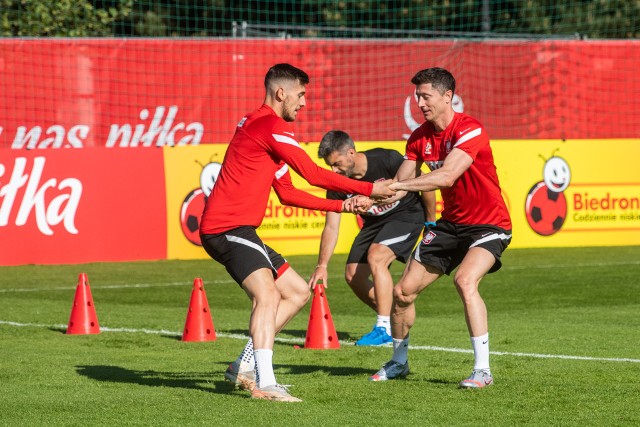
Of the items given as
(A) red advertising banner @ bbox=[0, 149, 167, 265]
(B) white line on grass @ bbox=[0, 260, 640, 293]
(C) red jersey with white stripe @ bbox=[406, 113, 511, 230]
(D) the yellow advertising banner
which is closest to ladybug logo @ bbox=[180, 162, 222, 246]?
(A) red advertising banner @ bbox=[0, 149, 167, 265]

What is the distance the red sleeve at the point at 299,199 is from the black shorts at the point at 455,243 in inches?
30.0

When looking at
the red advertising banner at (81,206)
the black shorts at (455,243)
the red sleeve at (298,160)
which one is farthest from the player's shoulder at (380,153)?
the red advertising banner at (81,206)

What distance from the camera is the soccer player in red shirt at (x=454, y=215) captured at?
9102mm

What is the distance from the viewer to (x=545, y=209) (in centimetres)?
2177

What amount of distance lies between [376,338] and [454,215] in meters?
2.68

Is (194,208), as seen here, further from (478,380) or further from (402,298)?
(478,380)

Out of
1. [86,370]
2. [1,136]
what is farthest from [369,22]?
[86,370]

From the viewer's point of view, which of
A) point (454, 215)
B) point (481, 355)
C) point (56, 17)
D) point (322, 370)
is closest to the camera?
point (481, 355)

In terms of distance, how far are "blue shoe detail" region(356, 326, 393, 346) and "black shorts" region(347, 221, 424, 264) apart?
0.96 meters

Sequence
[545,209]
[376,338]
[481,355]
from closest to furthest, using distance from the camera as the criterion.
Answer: [481,355]
[376,338]
[545,209]

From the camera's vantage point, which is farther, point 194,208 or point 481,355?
point 194,208

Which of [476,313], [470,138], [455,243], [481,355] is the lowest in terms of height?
[481,355]

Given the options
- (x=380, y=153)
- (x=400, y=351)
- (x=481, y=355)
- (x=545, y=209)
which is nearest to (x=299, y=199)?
(x=400, y=351)

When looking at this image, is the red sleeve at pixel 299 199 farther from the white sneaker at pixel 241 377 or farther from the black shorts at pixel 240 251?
the white sneaker at pixel 241 377
